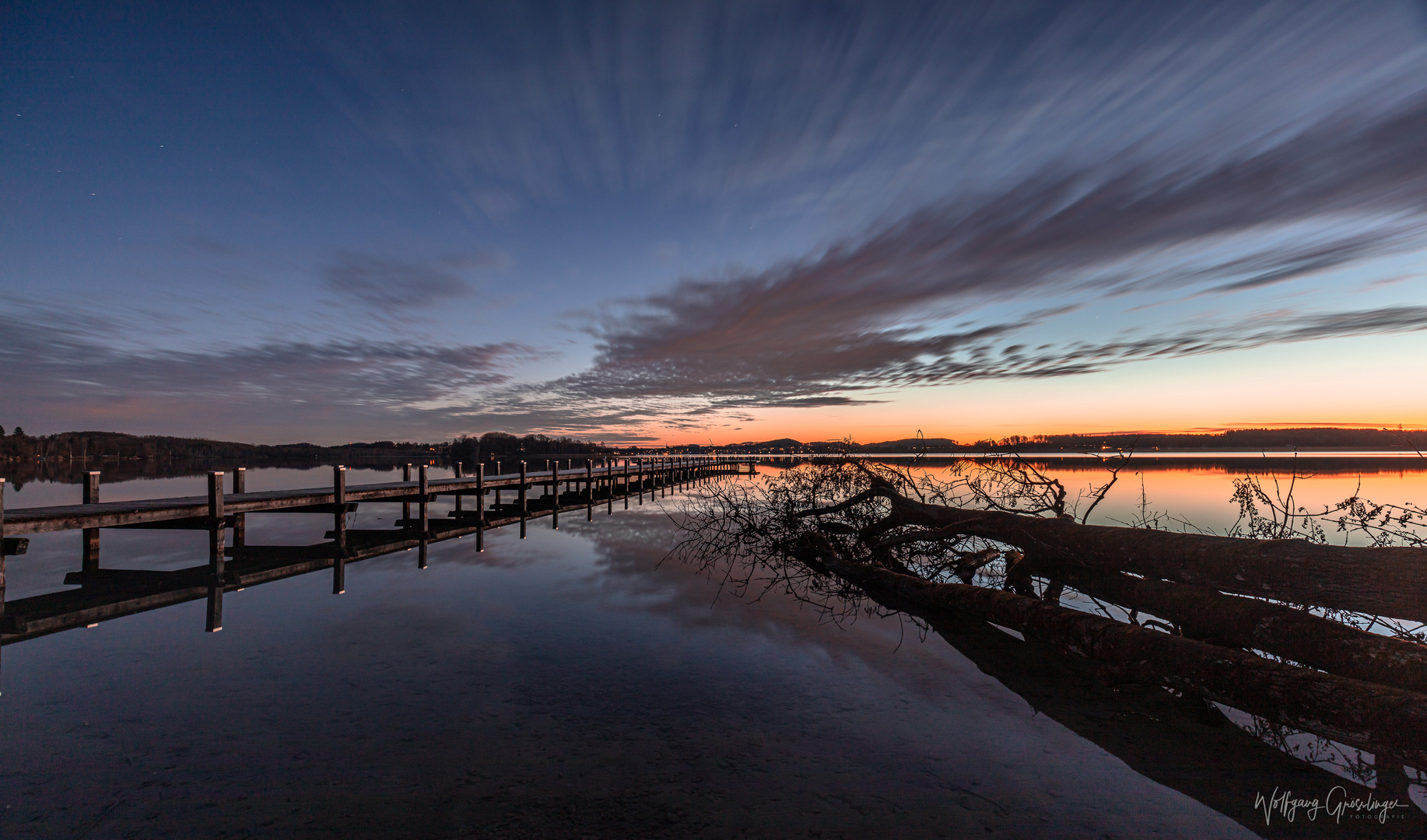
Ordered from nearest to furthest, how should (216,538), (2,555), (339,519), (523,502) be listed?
(2,555) → (216,538) → (339,519) → (523,502)

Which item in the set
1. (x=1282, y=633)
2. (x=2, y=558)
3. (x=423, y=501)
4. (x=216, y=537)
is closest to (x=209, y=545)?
(x=216, y=537)

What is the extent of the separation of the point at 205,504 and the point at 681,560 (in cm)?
1176

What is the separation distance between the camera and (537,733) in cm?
492

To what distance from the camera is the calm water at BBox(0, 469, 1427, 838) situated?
3.76 metres

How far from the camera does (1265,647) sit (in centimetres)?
486

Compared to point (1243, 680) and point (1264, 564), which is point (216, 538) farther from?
point (1264, 564)

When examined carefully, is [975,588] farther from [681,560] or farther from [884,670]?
[681,560]

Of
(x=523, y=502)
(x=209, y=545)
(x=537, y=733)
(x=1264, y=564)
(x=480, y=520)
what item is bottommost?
(x=537, y=733)

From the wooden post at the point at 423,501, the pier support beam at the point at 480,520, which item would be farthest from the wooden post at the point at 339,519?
the pier support beam at the point at 480,520

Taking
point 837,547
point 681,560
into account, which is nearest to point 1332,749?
point 837,547

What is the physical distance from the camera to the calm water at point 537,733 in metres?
3.76

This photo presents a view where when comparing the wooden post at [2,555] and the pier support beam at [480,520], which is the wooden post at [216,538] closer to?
the wooden post at [2,555]

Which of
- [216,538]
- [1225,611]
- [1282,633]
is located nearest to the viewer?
[1282,633]

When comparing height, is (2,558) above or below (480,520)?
above
